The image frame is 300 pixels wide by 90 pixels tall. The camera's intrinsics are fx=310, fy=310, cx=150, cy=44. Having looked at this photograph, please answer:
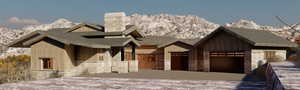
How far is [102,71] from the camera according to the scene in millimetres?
23766

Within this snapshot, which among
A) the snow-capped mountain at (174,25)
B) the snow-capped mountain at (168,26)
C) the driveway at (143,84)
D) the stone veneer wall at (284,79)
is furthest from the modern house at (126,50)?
the snow-capped mountain at (168,26)

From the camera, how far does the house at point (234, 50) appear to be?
22.5 meters

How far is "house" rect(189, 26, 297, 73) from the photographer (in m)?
22.5

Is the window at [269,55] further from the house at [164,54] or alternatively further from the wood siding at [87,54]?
the wood siding at [87,54]

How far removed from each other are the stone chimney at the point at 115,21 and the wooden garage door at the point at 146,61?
5.82 meters

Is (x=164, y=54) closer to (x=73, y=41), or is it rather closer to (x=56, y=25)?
(x=73, y=41)

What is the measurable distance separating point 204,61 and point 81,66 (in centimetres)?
998

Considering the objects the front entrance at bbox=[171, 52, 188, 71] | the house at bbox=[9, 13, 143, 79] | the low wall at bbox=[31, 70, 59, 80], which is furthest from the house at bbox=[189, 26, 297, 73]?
the low wall at bbox=[31, 70, 59, 80]

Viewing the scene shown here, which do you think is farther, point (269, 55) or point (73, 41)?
point (269, 55)

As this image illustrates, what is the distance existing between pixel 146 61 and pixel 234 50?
1088cm

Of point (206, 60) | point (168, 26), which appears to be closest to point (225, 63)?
point (206, 60)

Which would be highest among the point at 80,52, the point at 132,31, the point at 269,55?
the point at 132,31

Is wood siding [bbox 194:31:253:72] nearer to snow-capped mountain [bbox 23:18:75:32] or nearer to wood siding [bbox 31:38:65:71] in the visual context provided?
wood siding [bbox 31:38:65:71]

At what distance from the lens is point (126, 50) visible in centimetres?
2881
